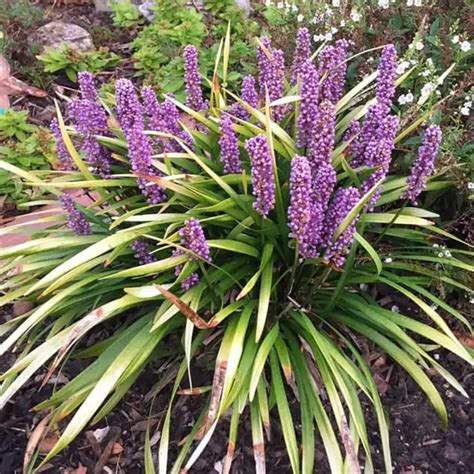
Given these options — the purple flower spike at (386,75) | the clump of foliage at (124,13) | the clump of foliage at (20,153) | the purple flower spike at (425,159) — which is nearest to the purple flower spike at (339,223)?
the purple flower spike at (425,159)

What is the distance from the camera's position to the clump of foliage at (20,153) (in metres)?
3.74

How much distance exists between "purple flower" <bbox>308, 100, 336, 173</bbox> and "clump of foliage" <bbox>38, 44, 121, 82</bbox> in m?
2.99

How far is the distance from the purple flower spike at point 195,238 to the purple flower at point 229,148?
430mm

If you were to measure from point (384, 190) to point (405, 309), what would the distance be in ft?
2.13

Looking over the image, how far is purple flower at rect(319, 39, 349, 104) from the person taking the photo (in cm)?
241

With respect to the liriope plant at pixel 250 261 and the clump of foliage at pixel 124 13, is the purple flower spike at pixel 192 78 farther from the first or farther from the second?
the clump of foliage at pixel 124 13

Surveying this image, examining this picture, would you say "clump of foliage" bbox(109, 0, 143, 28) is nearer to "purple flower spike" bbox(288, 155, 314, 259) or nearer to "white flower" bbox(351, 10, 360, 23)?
"white flower" bbox(351, 10, 360, 23)

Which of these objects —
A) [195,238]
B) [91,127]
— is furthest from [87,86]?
[195,238]

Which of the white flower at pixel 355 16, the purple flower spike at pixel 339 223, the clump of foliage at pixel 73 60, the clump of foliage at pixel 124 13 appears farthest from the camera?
the clump of foliage at pixel 124 13

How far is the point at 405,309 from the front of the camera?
2949 millimetres

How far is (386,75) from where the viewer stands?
7.50 ft

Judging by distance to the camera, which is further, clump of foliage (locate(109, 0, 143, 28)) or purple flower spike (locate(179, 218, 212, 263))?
clump of foliage (locate(109, 0, 143, 28))

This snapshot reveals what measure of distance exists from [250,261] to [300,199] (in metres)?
0.66

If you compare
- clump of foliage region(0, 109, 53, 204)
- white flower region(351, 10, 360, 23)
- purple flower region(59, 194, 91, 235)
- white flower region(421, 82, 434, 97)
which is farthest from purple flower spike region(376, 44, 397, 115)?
clump of foliage region(0, 109, 53, 204)
